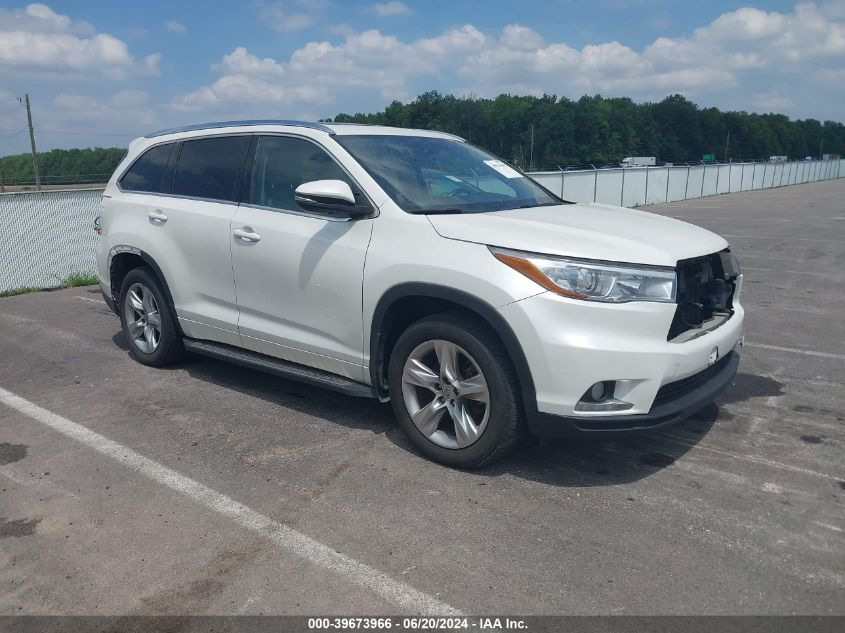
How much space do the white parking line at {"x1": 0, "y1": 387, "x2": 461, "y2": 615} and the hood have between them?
1.67m

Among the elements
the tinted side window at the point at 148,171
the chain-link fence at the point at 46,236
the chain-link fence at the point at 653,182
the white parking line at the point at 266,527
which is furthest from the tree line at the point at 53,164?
the white parking line at the point at 266,527

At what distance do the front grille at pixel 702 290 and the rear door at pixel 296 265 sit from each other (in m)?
1.71

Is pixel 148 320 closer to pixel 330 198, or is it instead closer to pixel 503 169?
pixel 330 198

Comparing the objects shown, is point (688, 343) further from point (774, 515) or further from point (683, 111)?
point (683, 111)

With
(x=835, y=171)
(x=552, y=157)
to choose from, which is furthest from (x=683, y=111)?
(x=552, y=157)

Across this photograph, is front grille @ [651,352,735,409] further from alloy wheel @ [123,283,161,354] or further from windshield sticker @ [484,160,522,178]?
alloy wheel @ [123,283,161,354]

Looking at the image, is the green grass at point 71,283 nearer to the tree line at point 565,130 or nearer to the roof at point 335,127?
the roof at point 335,127

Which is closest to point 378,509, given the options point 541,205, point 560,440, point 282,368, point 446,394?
point 446,394

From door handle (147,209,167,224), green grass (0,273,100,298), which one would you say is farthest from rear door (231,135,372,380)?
green grass (0,273,100,298)

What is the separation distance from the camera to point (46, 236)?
988cm

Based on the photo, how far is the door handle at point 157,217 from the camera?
5414 millimetres

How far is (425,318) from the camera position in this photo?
13.0 ft

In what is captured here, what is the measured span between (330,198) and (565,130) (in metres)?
77.6

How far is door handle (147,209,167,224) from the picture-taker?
5414 millimetres
